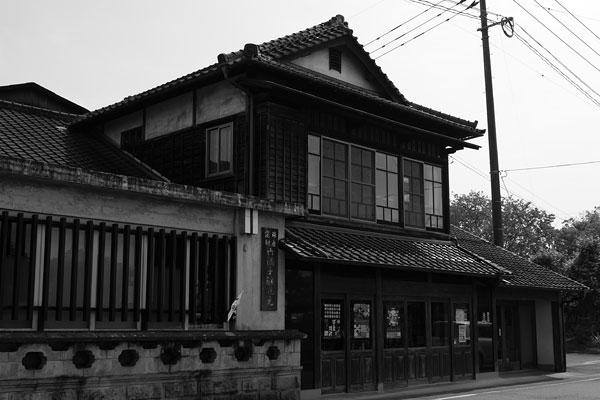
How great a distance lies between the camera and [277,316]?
13477 mm

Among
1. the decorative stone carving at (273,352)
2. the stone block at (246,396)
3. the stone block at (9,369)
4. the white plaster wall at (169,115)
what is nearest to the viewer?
the stone block at (9,369)

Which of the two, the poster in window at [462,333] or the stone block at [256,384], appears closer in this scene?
the stone block at [256,384]

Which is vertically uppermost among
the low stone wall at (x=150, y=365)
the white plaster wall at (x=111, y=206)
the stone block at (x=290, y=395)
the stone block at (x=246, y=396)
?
the white plaster wall at (x=111, y=206)

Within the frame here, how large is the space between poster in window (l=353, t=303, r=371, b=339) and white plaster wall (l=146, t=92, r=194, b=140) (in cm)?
614

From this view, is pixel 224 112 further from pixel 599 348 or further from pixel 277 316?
pixel 599 348

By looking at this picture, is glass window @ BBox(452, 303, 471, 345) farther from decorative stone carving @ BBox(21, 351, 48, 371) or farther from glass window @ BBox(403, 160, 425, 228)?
decorative stone carving @ BBox(21, 351, 48, 371)

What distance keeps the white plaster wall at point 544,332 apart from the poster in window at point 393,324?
29.4 feet

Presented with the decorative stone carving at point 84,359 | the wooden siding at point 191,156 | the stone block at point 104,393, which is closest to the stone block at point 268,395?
the stone block at point 104,393

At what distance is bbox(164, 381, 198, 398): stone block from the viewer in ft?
37.1

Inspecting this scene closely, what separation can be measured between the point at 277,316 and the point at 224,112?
5285mm

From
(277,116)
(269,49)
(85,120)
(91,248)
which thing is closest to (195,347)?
(91,248)

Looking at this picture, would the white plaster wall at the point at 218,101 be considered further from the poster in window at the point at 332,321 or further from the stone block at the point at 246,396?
the stone block at the point at 246,396

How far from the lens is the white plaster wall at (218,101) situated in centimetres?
1585

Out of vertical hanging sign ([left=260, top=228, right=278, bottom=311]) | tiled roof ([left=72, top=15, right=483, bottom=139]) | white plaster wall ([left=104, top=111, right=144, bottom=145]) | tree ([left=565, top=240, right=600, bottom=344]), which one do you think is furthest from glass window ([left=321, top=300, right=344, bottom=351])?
tree ([left=565, top=240, right=600, bottom=344])
